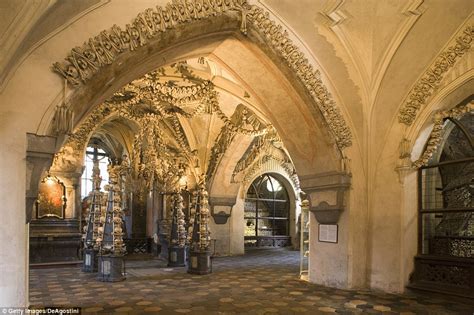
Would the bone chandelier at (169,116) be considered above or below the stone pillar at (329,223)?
above

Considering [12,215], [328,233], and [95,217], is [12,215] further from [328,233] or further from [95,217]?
[95,217]

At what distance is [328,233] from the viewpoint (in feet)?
23.7

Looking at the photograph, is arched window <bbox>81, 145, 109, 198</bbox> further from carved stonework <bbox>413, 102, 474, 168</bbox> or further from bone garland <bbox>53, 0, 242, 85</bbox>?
carved stonework <bbox>413, 102, 474, 168</bbox>

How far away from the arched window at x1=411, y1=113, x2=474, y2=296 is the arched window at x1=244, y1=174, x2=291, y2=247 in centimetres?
848

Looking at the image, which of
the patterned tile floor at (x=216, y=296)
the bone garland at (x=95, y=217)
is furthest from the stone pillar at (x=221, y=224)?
the patterned tile floor at (x=216, y=296)

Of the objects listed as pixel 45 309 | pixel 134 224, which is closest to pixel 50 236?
pixel 134 224

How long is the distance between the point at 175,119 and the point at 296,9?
20.2 feet

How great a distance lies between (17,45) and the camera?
388 cm

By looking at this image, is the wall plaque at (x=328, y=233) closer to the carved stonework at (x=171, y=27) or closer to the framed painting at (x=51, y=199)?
the carved stonework at (x=171, y=27)

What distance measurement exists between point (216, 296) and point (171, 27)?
3.78 m

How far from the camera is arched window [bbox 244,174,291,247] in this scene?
15.3 meters

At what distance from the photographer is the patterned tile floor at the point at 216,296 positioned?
5336 millimetres

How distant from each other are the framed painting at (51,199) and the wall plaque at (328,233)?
24.8ft

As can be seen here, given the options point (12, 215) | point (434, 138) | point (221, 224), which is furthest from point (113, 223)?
point (434, 138)
